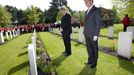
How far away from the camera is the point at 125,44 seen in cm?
985

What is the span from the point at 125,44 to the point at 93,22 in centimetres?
244

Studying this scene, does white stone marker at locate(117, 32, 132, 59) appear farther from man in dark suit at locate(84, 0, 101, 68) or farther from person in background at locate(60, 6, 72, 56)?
person in background at locate(60, 6, 72, 56)

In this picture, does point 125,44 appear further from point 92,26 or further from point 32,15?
Result: point 32,15

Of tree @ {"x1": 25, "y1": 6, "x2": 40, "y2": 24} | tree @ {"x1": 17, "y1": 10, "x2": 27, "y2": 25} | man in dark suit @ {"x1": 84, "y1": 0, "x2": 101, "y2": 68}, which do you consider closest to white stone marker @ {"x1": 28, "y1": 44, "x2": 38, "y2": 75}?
man in dark suit @ {"x1": 84, "y1": 0, "x2": 101, "y2": 68}

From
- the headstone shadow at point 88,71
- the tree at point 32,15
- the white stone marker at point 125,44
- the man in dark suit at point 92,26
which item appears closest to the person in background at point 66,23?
the white stone marker at point 125,44

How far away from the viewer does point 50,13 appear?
94.3 m

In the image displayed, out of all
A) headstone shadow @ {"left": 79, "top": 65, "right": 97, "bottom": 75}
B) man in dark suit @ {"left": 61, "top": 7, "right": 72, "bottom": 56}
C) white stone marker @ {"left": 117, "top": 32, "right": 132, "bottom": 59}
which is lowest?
headstone shadow @ {"left": 79, "top": 65, "right": 97, "bottom": 75}

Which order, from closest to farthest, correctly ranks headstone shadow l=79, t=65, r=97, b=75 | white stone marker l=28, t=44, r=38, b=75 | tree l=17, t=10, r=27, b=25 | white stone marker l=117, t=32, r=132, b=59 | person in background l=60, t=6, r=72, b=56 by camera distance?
white stone marker l=28, t=44, r=38, b=75
headstone shadow l=79, t=65, r=97, b=75
white stone marker l=117, t=32, r=132, b=59
person in background l=60, t=6, r=72, b=56
tree l=17, t=10, r=27, b=25

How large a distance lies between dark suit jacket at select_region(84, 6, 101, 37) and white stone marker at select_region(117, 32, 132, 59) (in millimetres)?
2138

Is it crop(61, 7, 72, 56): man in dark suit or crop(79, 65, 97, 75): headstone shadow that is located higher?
crop(61, 7, 72, 56): man in dark suit

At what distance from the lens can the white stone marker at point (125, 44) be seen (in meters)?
9.62

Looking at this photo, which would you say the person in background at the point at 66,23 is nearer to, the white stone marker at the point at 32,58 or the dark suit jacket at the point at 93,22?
the dark suit jacket at the point at 93,22

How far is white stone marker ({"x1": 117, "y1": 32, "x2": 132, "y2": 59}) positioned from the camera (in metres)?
9.62

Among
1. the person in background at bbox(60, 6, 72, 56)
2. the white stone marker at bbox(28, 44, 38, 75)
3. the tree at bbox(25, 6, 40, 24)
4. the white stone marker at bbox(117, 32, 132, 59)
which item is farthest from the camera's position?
the tree at bbox(25, 6, 40, 24)
